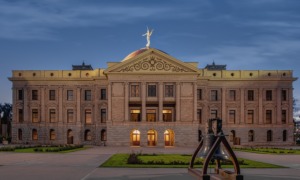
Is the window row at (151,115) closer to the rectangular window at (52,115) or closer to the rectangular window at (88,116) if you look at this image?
the rectangular window at (88,116)

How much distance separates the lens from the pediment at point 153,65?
72.2m

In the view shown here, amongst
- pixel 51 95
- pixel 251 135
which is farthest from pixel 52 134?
pixel 251 135

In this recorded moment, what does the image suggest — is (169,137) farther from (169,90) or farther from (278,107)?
(278,107)

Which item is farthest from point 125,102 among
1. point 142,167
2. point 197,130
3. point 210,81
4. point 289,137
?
point 142,167

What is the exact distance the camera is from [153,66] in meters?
72.6

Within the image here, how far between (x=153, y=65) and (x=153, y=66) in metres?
0.18

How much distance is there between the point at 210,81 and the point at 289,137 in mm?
18654

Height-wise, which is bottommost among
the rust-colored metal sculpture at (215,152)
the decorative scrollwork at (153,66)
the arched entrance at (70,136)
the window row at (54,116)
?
the arched entrance at (70,136)

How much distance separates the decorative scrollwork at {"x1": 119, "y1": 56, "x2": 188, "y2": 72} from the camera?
72.4m

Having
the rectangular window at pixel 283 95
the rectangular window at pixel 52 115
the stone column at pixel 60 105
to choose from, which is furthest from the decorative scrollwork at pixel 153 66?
the rectangular window at pixel 283 95

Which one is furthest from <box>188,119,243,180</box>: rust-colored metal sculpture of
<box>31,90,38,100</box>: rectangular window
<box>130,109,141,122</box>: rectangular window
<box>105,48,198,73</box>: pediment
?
<box>31,90,38,100</box>: rectangular window

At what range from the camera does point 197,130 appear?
71875 millimetres

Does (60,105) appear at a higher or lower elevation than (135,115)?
higher

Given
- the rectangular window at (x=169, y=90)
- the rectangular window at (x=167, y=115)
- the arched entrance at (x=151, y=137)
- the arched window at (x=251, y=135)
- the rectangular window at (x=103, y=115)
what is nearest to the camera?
the arched entrance at (x=151, y=137)
